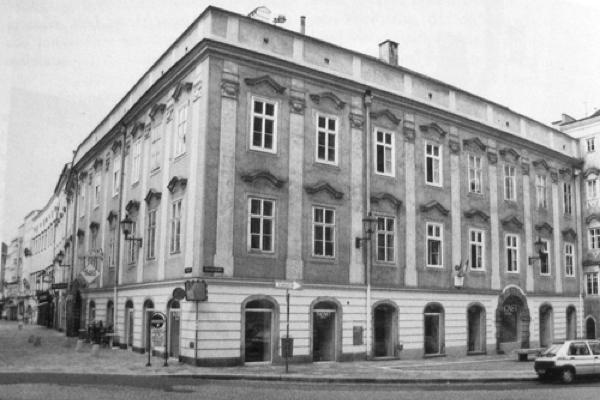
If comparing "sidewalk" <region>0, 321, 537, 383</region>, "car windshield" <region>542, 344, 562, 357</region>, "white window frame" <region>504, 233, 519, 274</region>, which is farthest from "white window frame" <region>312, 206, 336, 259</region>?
"white window frame" <region>504, 233, 519, 274</region>

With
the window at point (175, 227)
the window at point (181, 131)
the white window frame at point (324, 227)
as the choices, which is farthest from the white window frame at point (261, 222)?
the window at point (181, 131)

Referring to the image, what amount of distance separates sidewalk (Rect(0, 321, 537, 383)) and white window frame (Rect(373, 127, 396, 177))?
27.9 ft

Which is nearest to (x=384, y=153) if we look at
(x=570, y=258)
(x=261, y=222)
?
(x=261, y=222)

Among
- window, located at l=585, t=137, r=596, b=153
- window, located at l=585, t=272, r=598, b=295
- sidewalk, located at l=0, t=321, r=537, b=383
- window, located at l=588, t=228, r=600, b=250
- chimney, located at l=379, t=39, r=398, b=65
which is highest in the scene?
chimney, located at l=379, t=39, r=398, b=65

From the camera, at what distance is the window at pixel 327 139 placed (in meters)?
28.1

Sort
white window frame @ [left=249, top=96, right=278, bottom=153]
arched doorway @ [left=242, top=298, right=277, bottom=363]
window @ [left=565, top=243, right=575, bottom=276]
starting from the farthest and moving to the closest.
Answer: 1. window @ [left=565, top=243, right=575, bottom=276]
2. white window frame @ [left=249, top=96, right=278, bottom=153]
3. arched doorway @ [left=242, top=298, right=277, bottom=363]

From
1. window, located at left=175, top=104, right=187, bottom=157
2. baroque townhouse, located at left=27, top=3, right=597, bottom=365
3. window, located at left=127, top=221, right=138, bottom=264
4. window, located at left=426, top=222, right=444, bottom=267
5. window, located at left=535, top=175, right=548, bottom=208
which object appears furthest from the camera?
window, located at left=535, top=175, right=548, bottom=208

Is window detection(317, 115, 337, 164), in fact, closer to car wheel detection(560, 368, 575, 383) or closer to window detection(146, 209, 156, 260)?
window detection(146, 209, 156, 260)

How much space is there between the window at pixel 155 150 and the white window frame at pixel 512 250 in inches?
749

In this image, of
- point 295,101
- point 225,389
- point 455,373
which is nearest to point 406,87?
point 295,101

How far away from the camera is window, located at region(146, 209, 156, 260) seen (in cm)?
2966

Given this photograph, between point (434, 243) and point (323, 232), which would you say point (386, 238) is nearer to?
point (434, 243)

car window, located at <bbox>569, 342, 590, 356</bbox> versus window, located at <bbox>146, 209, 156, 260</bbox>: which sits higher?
window, located at <bbox>146, 209, 156, 260</bbox>

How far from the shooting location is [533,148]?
3931 cm
